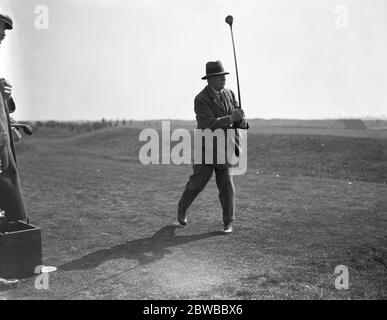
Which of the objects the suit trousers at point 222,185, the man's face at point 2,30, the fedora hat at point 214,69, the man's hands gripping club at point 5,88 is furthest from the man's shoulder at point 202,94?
the man's face at point 2,30

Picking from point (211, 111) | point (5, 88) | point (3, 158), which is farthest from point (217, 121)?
point (3, 158)

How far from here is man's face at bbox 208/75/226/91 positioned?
267 inches

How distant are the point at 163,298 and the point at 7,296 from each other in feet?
4.84

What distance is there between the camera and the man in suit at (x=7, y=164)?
492 centimetres

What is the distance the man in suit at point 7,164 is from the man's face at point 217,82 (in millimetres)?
2789

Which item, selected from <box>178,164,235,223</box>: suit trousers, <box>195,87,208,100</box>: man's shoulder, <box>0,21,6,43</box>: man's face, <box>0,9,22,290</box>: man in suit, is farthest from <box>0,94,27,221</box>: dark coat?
<box>195,87,208,100</box>: man's shoulder

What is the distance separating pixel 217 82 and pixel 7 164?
10.3ft

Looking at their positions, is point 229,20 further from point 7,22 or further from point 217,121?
point 7,22

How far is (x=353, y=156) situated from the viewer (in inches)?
602

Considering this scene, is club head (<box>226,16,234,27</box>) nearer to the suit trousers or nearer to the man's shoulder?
the man's shoulder

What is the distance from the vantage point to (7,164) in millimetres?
4941

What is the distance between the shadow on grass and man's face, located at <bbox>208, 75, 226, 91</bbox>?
6.76ft
